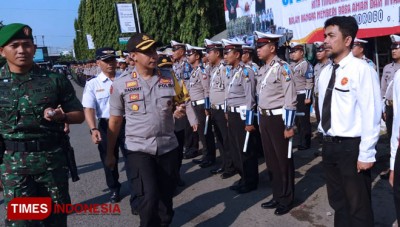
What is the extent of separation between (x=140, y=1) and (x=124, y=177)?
1404 cm

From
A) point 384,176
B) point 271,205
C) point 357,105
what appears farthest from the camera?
point 384,176

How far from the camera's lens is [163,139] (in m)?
3.58

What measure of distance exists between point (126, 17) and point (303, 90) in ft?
39.2

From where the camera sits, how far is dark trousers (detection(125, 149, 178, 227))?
3.43 m

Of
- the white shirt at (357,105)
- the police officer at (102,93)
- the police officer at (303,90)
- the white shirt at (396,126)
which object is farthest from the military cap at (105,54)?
the police officer at (303,90)

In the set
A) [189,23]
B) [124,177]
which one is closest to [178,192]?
[124,177]

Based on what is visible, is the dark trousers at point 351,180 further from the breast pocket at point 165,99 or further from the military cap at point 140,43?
the military cap at point 140,43

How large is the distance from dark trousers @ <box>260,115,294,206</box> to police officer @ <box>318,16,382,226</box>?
1.23 m

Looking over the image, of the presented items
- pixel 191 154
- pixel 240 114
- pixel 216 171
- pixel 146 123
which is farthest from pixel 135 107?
pixel 191 154

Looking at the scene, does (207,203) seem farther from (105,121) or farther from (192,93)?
(192,93)

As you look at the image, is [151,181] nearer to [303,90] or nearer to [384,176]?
[384,176]

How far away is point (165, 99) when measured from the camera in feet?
11.8

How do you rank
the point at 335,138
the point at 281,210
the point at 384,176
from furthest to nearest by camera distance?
the point at 384,176
the point at 281,210
the point at 335,138

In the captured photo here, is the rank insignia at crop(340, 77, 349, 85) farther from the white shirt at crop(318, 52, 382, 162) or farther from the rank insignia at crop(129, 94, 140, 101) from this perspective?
the rank insignia at crop(129, 94, 140, 101)
